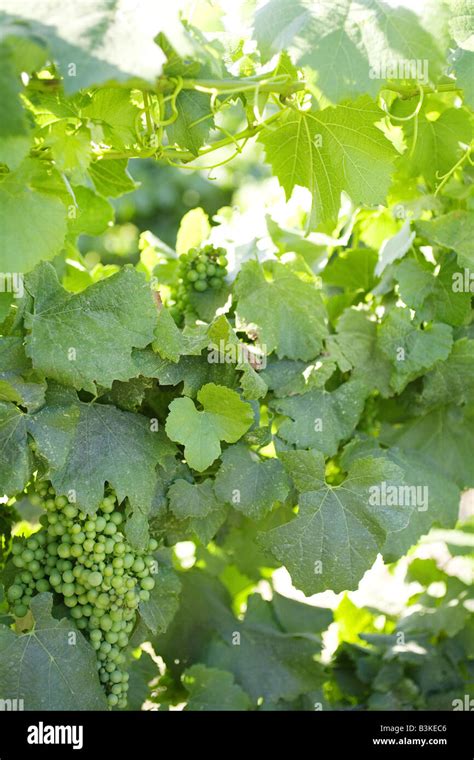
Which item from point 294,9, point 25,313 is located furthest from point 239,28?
point 25,313

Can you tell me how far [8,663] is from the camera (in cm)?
101

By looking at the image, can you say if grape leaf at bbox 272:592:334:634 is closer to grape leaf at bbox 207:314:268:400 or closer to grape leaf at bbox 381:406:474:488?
grape leaf at bbox 381:406:474:488

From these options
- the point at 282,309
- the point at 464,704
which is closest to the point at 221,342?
the point at 282,309

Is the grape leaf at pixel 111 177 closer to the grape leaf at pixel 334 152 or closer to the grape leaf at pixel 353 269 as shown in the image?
the grape leaf at pixel 334 152

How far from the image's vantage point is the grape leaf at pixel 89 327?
992 mm

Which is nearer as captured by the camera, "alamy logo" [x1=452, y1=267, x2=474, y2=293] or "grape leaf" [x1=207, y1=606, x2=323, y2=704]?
"alamy logo" [x1=452, y1=267, x2=474, y2=293]

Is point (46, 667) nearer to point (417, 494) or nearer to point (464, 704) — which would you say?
point (417, 494)

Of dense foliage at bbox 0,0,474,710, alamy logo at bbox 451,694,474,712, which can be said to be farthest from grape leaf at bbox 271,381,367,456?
alamy logo at bbox 451,694,474,712

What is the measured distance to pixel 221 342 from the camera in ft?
3.57

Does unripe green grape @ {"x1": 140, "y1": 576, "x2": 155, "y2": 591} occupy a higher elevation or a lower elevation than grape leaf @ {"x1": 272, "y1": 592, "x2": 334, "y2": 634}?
higher

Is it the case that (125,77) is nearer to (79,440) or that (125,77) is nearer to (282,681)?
(79,440)

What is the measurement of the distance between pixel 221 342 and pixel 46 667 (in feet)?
1.46

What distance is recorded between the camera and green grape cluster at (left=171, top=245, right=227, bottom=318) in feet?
4.03

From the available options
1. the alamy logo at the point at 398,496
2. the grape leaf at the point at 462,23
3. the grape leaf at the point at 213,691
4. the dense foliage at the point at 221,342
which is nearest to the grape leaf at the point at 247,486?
the dense foliage at the point at 221,342
